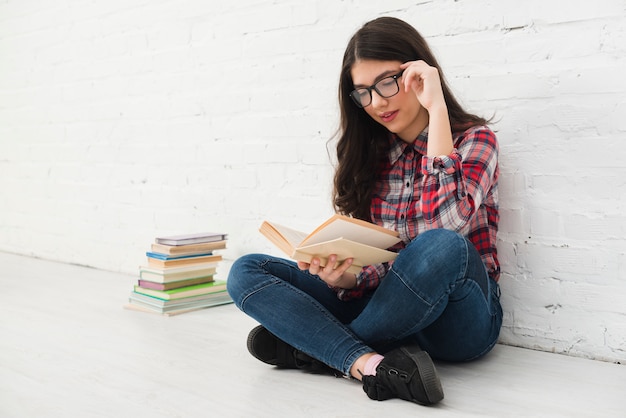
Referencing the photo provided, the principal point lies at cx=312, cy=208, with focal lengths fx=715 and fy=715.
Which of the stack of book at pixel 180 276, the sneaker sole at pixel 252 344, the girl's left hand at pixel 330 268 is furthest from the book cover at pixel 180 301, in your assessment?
the girl's left hand at pixel 330 268

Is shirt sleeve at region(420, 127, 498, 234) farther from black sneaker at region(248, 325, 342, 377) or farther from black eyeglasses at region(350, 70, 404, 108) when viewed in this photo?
black sneaker at region(248, 325, 342, 377)

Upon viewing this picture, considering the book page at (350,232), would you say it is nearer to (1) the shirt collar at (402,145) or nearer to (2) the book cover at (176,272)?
(1) the shirt collar at (402,145)

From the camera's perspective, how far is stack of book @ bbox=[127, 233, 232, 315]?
110 inches

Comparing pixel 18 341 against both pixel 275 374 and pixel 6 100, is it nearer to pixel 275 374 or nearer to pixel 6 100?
pixel 275 374

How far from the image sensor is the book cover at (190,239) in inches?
111

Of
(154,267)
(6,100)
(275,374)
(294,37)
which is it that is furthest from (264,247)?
(6,100)

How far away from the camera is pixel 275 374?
195 centimetres

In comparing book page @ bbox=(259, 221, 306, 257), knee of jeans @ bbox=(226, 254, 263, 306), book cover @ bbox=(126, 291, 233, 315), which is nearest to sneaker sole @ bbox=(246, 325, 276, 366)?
knee of jeans @ bbox=(226, 254, 263, 306)

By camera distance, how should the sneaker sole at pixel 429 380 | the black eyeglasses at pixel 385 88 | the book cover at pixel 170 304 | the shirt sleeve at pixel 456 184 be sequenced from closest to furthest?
the sneaker sole at pixel 429 380 → the shirt sleeve at pixel 456 184 → the black eyeglasses at pixel 385 88 → the book cover at pixel 170 304

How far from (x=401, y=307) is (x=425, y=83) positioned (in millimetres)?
578

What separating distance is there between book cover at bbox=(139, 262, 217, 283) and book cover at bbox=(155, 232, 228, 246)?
10cm

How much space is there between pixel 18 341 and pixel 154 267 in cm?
62

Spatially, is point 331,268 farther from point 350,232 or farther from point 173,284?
point 173,284

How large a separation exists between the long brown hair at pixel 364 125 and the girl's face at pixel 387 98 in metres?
0.04
